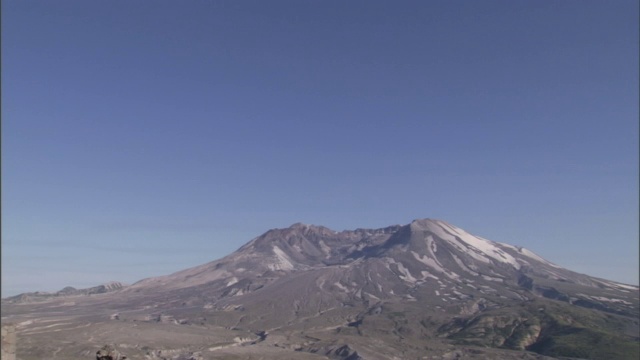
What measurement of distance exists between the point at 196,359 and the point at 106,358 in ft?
638

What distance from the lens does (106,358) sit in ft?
60.3

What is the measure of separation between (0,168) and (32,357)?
221 m

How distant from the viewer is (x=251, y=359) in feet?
656

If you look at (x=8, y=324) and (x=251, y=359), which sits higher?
(x=8, y=324)

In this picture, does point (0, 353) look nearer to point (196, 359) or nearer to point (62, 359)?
point (196, 359)

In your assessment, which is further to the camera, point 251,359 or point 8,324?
point 251,359

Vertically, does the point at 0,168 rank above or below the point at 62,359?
above

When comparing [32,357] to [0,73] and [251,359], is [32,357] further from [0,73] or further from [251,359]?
[0,73]

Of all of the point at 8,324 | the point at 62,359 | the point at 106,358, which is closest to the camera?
the point at 8,324

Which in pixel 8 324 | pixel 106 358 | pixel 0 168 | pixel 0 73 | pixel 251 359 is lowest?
pixel 251 359

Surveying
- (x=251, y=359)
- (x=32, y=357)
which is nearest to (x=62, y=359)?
(x=32, y=357)

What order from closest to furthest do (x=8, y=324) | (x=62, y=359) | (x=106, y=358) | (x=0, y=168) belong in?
1. (x=0, y=168)
2. (x=8, y=324)
3. (x=106, y=358)
4. (x=62, y=359)

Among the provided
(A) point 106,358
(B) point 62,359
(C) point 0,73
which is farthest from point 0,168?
(B) point 62,359

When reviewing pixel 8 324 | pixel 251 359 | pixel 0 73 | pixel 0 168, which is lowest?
pixel 251 359
